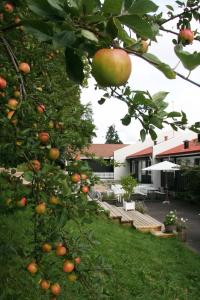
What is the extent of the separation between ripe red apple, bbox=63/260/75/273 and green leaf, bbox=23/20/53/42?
62.3 inches

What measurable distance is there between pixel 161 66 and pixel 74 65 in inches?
12.3

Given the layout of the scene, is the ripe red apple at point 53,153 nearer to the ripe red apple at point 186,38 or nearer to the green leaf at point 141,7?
the ripe red apple at point 186,38

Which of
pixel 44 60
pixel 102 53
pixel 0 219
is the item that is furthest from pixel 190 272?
pixel 102 53

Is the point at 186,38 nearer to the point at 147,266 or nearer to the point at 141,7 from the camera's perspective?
the point at 141,7

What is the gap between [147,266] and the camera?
735 cm

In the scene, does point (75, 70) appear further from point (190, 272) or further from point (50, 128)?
point (190, 272)

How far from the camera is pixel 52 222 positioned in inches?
84.1

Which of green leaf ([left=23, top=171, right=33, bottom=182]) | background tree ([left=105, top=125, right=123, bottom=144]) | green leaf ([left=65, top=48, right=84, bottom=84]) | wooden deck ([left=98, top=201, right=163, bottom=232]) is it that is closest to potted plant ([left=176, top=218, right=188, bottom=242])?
wooden deck ([left=98, top=201, right=163, bottom=232])

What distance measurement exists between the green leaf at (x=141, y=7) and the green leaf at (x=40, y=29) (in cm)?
28

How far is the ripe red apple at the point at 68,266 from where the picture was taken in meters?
2.33

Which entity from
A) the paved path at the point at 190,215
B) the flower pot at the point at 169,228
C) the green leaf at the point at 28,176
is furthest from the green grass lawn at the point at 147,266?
the green leaf at the point at 28,176

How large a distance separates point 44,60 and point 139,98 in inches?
132

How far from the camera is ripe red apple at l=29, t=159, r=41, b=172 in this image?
6.87 ft

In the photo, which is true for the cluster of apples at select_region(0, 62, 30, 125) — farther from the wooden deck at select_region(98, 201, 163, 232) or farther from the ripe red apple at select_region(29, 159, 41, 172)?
the wooden deck at select_region(98, 201, 163, 232)
